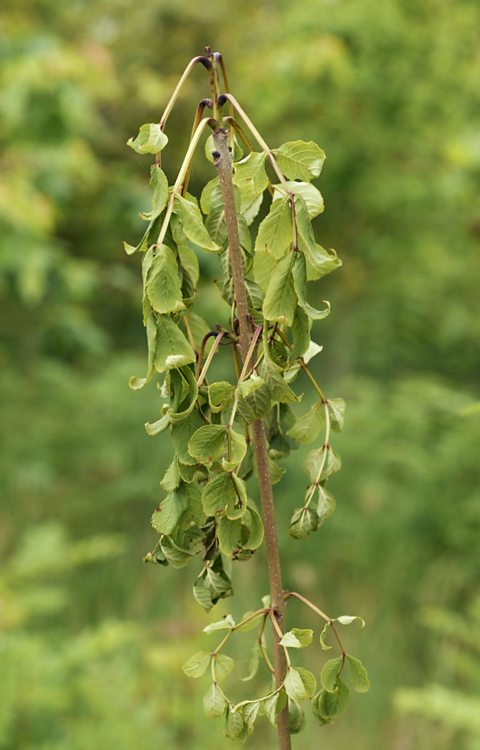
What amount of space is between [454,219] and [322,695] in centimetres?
596

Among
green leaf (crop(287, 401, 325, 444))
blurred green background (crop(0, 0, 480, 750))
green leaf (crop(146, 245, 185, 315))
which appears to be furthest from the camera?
blurred green background (crop(0, 0, 480, 750))

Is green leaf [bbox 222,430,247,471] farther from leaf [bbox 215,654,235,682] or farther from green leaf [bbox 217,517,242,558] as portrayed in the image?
leaf [bbox 215,654,235,682]

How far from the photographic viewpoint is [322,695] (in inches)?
26.3

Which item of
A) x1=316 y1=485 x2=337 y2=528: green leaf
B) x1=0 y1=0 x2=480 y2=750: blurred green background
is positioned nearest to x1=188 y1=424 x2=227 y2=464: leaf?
x1=316 y1=485 x2=337 y2=528: green leaf

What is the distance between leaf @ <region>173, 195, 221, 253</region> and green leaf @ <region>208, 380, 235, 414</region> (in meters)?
0.09

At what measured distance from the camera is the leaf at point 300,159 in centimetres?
64

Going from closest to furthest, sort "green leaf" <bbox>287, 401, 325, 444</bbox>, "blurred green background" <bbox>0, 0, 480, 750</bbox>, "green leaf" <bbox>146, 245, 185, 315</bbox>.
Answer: "green leaf" <bbox>146, 245, 185, 315</bbox>
"green leaf" <bbox>287, 401, 325, 444</bbox>
"blurred green background" <bbox>0, 0, 480, 750</bbox>

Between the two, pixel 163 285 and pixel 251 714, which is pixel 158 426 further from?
pixel 251 714

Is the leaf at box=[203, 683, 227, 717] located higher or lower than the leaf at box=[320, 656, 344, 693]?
lower

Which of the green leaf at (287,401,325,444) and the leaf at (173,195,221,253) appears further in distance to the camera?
the green leaf at (287,401,325,444)

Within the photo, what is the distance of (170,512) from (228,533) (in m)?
0.05

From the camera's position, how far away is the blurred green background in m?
2.98

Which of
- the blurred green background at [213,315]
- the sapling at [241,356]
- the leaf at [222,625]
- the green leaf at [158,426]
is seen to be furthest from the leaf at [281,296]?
the blurred green background at [213,315]

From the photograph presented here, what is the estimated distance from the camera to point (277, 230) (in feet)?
2.03
